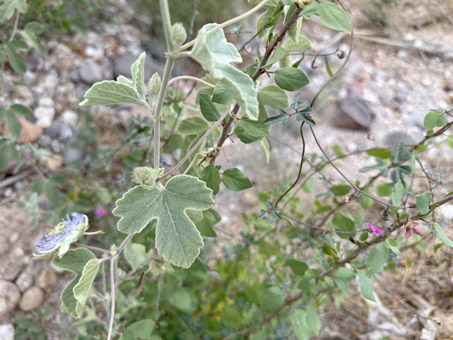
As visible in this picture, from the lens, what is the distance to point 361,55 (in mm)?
2672

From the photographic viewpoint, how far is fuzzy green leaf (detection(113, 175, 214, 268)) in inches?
22.0

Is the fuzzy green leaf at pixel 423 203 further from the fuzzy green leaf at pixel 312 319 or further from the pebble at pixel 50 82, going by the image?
the pebble at pixel 50 82

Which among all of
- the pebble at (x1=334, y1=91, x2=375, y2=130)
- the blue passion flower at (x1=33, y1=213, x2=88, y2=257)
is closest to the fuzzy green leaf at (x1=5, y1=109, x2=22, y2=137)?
the blue passion flower at (x1=33, y1=213, x2=88, y2=257)

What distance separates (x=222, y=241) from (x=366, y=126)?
4.01ft

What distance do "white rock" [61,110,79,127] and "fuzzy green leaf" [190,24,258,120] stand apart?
168cm

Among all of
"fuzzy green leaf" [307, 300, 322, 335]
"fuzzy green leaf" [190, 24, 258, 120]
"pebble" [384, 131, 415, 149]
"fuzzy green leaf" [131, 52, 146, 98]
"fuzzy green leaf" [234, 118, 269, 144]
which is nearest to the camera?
"fuzzy green leaf" [190, 24, 258, 120]

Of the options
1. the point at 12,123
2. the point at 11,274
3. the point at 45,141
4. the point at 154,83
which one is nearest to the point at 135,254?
the point at 154,83

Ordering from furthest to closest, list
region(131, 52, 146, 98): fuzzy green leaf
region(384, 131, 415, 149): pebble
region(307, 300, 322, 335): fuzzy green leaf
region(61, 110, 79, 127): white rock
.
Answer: region(384, 131, 415, 149): pebble
region(61, 110, 79, 127): white rock
region(307, 300, 322, 335): fuzzy green leaf
region(131, 52, 146, 98): fuzzy green leaf

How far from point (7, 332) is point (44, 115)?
1075 mm

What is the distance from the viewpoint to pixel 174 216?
57 cm

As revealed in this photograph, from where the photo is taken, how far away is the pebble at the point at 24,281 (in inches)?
59.4

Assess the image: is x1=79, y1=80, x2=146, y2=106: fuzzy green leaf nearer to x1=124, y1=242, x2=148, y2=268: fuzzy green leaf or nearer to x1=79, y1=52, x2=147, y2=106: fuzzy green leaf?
x1=79, y1=52, x2=147, y2=106: fuzzy green leaf

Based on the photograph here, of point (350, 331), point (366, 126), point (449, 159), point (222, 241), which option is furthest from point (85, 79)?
point (449, 159)

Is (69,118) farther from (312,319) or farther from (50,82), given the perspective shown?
(312,319)
